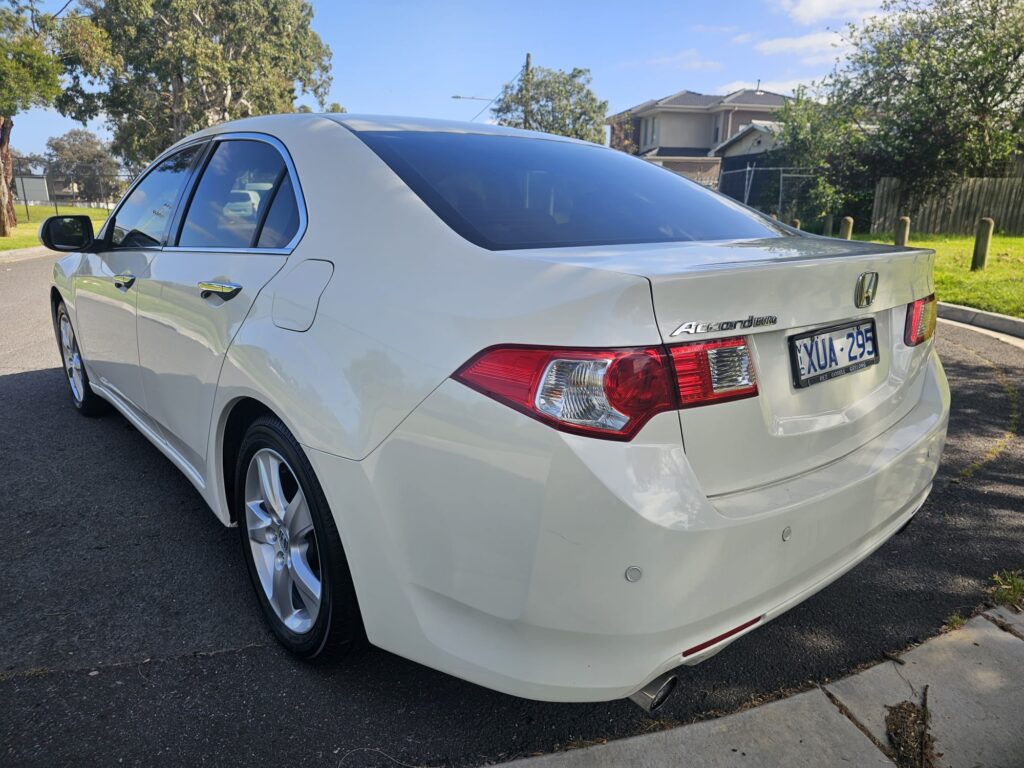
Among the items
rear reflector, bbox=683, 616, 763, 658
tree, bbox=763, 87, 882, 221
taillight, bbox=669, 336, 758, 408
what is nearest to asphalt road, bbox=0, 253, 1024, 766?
rear reflector, bbox=683, 616, 763, 658

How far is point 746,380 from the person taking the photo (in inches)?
64.0

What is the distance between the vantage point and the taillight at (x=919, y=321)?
223cm

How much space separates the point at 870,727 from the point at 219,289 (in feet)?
7.80

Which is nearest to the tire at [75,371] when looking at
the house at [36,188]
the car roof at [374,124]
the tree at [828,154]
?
the car roof at [374,124]

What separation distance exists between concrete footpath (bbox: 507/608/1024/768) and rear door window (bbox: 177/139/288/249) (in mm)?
1937

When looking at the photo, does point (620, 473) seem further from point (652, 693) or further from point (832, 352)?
point (832, 352)

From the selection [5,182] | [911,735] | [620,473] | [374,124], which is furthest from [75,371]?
[5,182]

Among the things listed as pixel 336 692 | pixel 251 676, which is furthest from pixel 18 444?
pixel 336 692

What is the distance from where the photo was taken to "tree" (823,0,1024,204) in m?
19.0

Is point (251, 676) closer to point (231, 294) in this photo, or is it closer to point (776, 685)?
point (231, 294)

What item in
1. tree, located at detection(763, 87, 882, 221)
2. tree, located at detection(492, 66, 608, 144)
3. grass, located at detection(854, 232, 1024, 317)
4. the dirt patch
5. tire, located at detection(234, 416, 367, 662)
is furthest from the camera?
tree, located at detection(492, 66, 608, 144)

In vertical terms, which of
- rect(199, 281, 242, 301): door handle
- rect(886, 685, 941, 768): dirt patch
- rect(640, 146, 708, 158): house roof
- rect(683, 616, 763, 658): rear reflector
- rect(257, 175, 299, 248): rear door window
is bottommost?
rect(886, 685, 941, 768): dirt patch

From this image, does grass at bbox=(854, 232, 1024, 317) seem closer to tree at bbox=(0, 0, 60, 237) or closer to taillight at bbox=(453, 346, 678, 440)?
taillight at bbox=(453, 346, 678, 440)

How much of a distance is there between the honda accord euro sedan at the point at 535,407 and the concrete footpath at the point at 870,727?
0.35 metres
